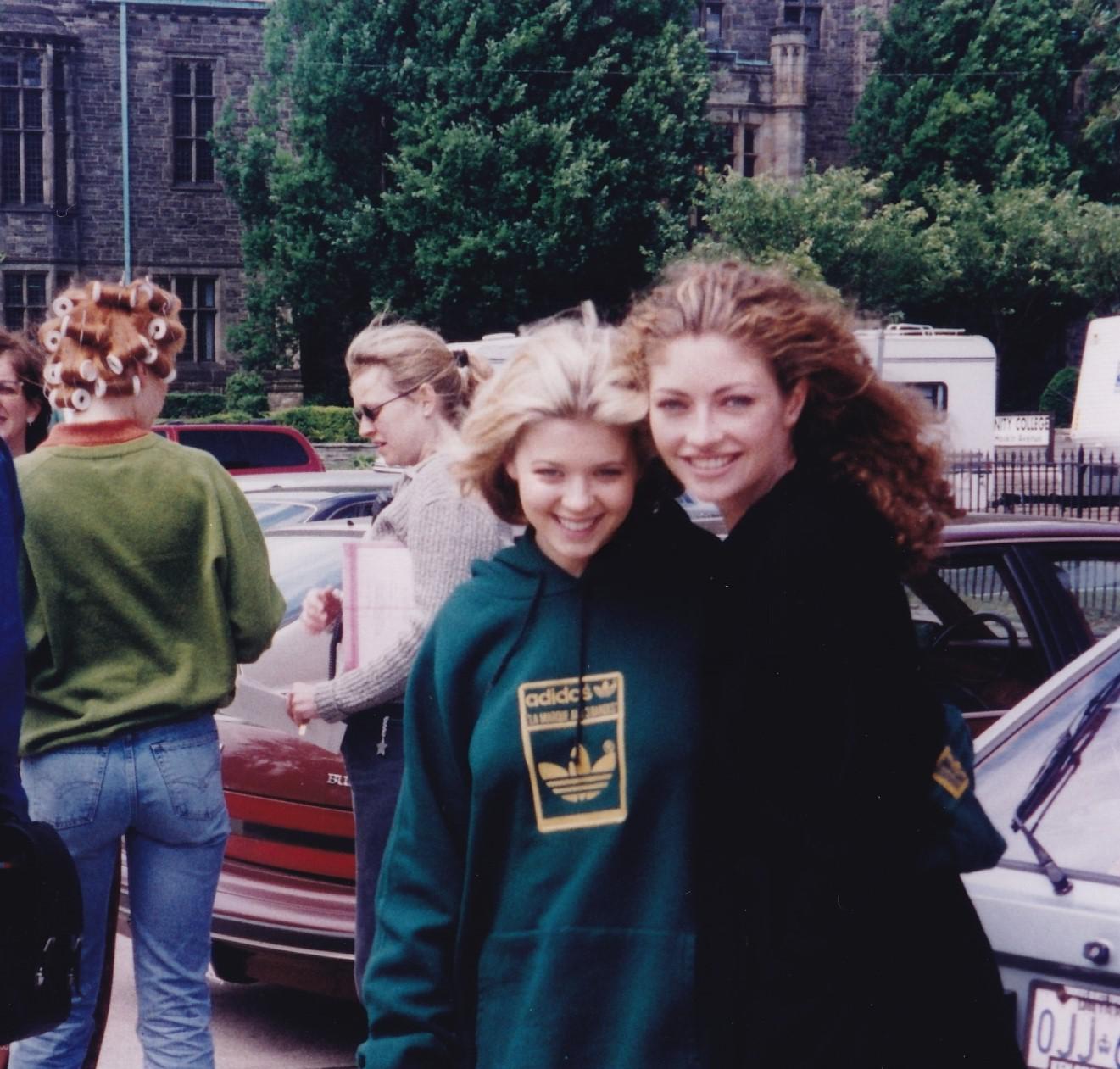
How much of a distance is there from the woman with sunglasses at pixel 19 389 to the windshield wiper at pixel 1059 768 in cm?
255

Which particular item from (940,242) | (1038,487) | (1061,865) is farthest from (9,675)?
(940,242)

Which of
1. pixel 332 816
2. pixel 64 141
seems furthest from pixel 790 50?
pixel 332 816

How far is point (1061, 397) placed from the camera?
3481cm

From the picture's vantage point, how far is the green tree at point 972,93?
115 ft

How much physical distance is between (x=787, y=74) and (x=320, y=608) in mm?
36654

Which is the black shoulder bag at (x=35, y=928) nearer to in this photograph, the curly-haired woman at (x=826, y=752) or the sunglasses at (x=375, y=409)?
the sunglasses at (x=375, y=409)

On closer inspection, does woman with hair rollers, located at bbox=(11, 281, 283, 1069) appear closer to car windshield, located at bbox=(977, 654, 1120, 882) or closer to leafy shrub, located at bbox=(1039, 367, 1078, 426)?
car windshield, located at bbox=(977, 654, 1120, 882)

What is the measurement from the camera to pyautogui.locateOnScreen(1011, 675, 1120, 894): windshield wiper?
2598 millimetres

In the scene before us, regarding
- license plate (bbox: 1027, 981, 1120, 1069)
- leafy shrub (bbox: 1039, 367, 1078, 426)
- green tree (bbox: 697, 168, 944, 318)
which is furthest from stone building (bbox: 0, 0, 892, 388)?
license plate (bbox: 1027, 981, 1120, 1069)

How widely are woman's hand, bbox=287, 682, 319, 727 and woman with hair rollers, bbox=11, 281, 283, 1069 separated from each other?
14cm

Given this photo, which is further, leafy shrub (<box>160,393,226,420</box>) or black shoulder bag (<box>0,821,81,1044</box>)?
leafy shrub (<box>160,393,226,420</box>)

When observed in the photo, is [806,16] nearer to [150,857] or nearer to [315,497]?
[315,497]

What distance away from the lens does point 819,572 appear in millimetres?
1883

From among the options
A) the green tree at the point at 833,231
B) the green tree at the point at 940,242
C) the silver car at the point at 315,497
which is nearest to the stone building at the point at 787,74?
the green tree at the point at 940,242
